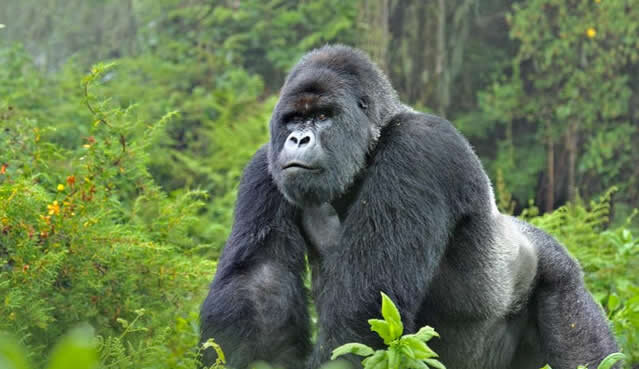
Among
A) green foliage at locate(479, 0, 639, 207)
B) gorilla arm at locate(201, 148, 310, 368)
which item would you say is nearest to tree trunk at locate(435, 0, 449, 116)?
green foliage at locate(479, 0, 639, 207)

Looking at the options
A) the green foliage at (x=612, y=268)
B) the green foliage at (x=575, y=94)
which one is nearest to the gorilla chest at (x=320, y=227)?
the green foliage at (x=612, y=268)

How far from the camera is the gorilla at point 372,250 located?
8.72 ft

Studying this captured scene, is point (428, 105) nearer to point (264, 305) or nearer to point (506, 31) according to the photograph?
point (506, 31)

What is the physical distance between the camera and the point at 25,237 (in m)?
2.65

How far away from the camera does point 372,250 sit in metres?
2.64

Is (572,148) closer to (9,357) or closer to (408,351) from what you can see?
(408,351)

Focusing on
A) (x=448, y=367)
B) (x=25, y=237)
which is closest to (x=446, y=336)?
(x=448, y=367)

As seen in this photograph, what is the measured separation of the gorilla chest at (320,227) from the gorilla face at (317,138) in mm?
157

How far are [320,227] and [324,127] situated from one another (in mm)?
419

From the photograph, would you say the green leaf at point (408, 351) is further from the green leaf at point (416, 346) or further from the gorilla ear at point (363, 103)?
the gorilla ear at point (363, 103)

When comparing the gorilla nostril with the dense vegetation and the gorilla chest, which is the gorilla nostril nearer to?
the gorilla chest

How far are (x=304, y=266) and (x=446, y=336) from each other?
0.59 meters

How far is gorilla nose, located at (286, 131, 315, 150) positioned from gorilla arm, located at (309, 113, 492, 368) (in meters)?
0.24

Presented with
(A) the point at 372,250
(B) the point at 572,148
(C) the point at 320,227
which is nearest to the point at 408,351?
(A) the point at 372,250
